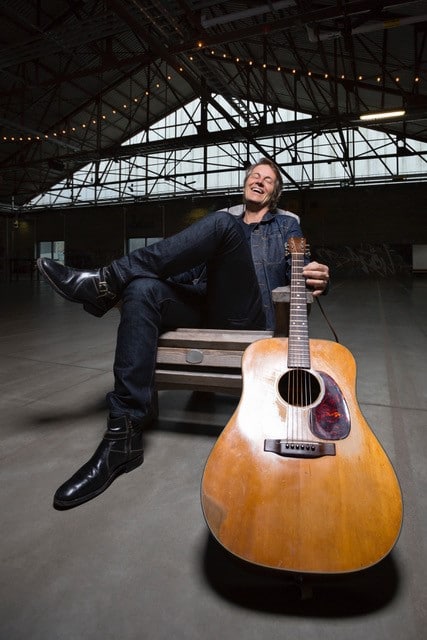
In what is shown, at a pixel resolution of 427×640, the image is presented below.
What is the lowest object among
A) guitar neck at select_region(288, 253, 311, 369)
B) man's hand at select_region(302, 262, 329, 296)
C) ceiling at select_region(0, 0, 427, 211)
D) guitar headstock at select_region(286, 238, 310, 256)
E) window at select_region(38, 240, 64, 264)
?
guitar neck at select_region(288, 253, 311, 369)

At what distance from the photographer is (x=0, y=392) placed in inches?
81.1

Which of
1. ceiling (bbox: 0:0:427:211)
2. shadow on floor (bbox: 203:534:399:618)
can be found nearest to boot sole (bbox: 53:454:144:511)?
shadow on floor (bbox: 203:534:399:618)

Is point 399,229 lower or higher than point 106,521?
higher

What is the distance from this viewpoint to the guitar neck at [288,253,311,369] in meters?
0.93

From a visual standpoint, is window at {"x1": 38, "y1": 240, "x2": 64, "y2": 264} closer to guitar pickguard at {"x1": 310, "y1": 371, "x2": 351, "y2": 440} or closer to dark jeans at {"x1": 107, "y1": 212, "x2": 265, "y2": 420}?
dark jeans at {"x1": 107, "y1": 212, "x2": 265, "y2": 420}

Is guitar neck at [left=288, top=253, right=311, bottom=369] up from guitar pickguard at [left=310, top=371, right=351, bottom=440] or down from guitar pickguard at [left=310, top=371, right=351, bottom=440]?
up

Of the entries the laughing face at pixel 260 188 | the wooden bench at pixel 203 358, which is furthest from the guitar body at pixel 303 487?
the laughing face at pixel 260 188

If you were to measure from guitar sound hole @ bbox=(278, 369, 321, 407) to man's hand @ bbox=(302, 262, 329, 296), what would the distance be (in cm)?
41

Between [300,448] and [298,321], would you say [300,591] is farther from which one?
[298,321]

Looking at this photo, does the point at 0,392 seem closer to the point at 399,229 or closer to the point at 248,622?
the point at 248,622

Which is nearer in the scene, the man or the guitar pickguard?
the guitar pickguard

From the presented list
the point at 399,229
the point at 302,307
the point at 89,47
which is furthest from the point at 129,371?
the point at 399,229

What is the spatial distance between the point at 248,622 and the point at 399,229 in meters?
17.9

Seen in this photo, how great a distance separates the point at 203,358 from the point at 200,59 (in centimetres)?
846
